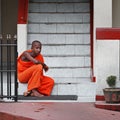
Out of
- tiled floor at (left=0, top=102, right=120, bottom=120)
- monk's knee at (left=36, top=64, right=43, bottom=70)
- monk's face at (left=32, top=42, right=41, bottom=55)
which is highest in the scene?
monk's face at (left=32, top=42, right=41, bottom=55)

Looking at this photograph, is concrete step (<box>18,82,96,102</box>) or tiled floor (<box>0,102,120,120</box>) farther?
concrete step (<box>18,82,96,102</box>)

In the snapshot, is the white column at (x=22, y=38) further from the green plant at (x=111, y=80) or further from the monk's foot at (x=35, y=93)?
the green plant at (x=111, y=80)

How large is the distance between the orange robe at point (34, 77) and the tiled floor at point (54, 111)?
667 mm

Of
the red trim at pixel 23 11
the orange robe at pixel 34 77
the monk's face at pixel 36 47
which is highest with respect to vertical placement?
the red trim at pixel 23 11

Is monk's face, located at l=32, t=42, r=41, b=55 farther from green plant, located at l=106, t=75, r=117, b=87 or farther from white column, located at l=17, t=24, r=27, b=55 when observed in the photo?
green plant, located at l=106, t=75, r=117, b=87

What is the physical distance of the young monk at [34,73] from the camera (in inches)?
407

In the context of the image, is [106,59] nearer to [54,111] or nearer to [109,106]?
[109,106]

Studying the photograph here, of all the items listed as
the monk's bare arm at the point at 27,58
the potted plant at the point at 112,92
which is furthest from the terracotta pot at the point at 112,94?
the monk's bare arm at the point at 27,58

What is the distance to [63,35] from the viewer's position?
12.7 meters

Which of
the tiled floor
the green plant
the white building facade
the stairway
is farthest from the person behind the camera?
the stairway

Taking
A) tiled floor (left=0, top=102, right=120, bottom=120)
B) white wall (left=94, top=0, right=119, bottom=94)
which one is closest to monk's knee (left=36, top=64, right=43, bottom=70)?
tiled floor (left=0, top=102, right=120, bottom=120)

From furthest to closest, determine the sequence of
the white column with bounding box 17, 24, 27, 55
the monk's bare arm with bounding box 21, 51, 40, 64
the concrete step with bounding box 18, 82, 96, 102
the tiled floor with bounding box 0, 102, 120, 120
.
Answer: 1. the white column with bounding box 17, 24, 27, 55
2. the concrete step with bounding box 18, 82, 96, 102
3. the monk's bare arm with bounding box 21, 51, 40, 64
4. the tiled floor with bounding box 0, 102, 120, 120

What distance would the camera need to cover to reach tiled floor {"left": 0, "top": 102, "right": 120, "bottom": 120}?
8523mm

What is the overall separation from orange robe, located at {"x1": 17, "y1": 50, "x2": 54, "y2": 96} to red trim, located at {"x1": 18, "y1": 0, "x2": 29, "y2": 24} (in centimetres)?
173
